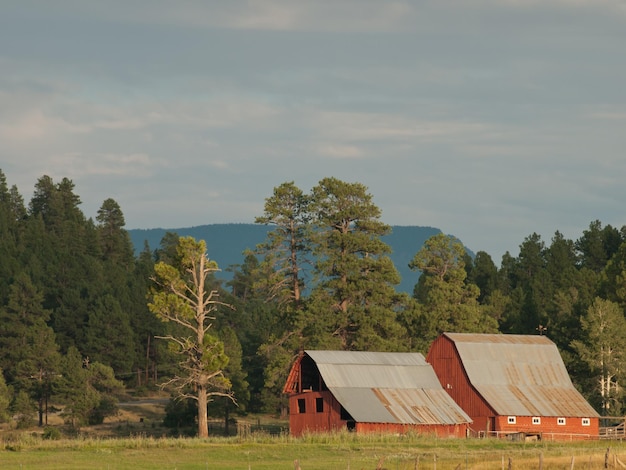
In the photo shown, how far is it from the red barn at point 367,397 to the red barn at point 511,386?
2231 millimetres

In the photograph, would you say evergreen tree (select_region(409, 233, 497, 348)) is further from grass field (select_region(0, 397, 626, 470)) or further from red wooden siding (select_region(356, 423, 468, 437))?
grass field (select_region(0, 397, 626, 470))

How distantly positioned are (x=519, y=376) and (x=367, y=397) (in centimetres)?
1396

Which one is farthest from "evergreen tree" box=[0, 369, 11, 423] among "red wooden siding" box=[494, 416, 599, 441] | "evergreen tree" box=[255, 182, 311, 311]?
"red wooden siding" box=[494, 416, 599, 441]

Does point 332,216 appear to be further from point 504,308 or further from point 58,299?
point 58,299

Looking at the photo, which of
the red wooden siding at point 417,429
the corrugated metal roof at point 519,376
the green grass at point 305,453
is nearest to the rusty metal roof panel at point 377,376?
the corrugated metal roof at point 519,376

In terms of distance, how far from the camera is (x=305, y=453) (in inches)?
2338

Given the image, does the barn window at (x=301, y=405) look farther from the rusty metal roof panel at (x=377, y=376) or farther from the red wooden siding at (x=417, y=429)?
the red wooden siding at (x=417, y=429)

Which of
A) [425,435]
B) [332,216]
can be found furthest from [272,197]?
[425,435]

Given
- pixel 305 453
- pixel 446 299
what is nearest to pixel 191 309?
pixel 305 453

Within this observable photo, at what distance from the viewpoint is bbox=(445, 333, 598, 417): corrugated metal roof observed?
83312 millimetres

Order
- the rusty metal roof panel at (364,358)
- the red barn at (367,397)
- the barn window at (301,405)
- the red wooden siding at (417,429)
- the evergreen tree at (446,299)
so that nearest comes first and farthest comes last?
the red wooden siding at (417,429) → the red barn at (367,397) → the rusty metal roof panel at (364,358) → the barn window at (301,405) → the evergreen tree at (446,299)

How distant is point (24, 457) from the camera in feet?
184

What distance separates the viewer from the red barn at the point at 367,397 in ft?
249

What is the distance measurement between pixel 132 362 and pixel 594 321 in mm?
57644
